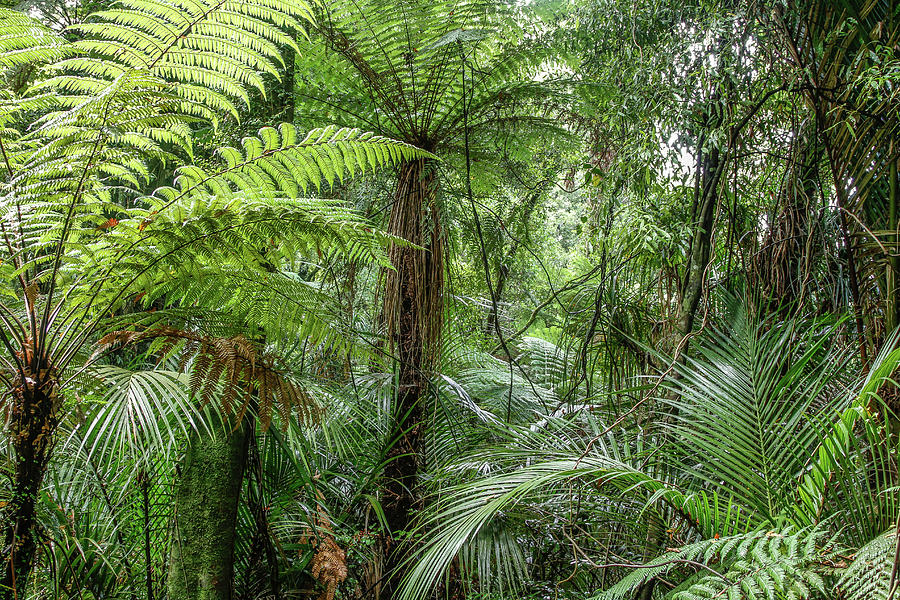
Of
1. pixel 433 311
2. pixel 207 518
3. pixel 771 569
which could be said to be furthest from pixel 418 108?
pixel 771 569

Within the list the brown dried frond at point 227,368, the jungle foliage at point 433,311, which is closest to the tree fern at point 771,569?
the jungle foliage at point 433,311

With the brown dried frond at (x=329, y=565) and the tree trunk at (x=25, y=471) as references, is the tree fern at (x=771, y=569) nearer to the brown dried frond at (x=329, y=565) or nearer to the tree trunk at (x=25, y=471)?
the brown dried frond at (x=329, y=565)

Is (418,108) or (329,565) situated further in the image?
(418,108)

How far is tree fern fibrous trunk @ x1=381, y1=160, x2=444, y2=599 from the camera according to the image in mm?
2475

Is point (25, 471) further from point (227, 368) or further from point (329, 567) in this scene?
point (329, 567)

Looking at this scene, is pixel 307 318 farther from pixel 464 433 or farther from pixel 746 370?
pixel 746 370

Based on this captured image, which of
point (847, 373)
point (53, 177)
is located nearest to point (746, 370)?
point (847, 373)

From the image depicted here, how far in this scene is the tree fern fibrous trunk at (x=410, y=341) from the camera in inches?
97.4

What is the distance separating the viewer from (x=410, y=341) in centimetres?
250

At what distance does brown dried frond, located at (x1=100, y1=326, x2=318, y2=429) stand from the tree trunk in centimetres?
21

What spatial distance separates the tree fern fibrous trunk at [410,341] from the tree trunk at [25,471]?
1294 millimetres

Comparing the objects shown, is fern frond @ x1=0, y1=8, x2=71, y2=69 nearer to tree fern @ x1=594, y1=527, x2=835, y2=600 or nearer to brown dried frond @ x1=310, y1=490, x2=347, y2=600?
brown dried frond @ x1=310, y1=490, x2=347, y2=600

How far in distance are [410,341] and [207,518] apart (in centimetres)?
105

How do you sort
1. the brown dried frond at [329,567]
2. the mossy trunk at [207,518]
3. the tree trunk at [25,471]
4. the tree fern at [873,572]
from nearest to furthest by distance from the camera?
1. the tree fern at [873,572]
2. the tree trunk at [25,471]
3. the mossy trunk at [207,518]
4. the brown dried frond at [329,567]
